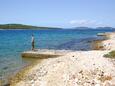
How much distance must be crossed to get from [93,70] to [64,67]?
2.96m

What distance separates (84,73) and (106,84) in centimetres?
271

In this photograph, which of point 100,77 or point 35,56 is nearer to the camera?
point 100,77

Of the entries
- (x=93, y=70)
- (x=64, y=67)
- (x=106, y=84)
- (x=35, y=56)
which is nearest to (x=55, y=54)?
(x=35, y=56)

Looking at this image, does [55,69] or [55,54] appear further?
[55,54]

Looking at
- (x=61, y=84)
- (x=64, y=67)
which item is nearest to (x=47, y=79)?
(x=61, y=84)

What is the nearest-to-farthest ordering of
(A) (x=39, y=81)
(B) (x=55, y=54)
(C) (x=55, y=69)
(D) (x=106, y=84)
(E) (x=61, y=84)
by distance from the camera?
1. (D) (x=106, y=84)
2. (E) (x=61, y=84)
3. (A) (x=39, y=81)
4. (C) (x=55, y=69)
5. (B) (x=55, y=54)

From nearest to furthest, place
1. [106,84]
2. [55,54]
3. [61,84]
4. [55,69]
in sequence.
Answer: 1. [106,84]
2. [61,84]
3. [55,69]
4. [55,54]

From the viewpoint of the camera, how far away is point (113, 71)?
59.6 feet

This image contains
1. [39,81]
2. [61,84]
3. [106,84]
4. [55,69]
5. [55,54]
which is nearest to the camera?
[106,84]

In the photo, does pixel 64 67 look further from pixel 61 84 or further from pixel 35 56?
pixel 35 56

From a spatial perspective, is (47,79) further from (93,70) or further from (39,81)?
(93,70)

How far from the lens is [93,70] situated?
60.1ft

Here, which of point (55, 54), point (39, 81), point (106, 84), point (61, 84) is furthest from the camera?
point (55, 54)

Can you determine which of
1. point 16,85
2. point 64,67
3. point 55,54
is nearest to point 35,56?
point 55,54
